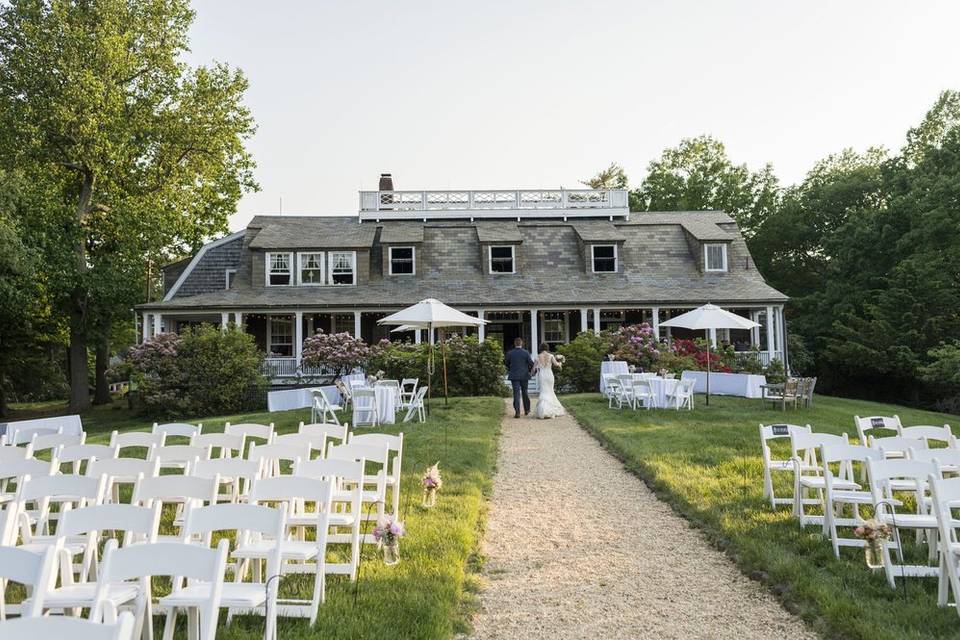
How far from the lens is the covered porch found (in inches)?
1056

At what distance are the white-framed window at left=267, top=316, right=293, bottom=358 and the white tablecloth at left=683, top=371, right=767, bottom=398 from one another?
15115 millimetres

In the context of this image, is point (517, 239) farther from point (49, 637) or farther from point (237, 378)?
point (49, 637)

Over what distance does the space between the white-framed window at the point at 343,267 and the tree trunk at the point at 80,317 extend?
849 centimetres

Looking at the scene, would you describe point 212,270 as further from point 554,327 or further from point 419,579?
point 419,579

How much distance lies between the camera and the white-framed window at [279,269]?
28.5m

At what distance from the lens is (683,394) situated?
17.9 metres

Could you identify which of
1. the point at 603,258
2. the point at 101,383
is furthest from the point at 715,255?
the point at 101,383

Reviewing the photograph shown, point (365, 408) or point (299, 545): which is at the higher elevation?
point (365, 408)

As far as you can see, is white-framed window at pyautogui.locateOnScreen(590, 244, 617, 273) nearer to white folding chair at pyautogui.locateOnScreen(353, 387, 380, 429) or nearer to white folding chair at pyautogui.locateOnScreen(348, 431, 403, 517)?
white folding chair at pyautogui.locateOnScreen(353, 387, 380, 429)

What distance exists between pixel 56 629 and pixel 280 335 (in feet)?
90.0

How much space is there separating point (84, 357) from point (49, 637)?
96.0 ft

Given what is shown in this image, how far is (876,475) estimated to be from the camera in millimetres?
5910

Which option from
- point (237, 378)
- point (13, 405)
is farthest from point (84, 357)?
point (13, 405)

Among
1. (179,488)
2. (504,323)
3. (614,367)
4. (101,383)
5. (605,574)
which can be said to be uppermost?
(504,323)
